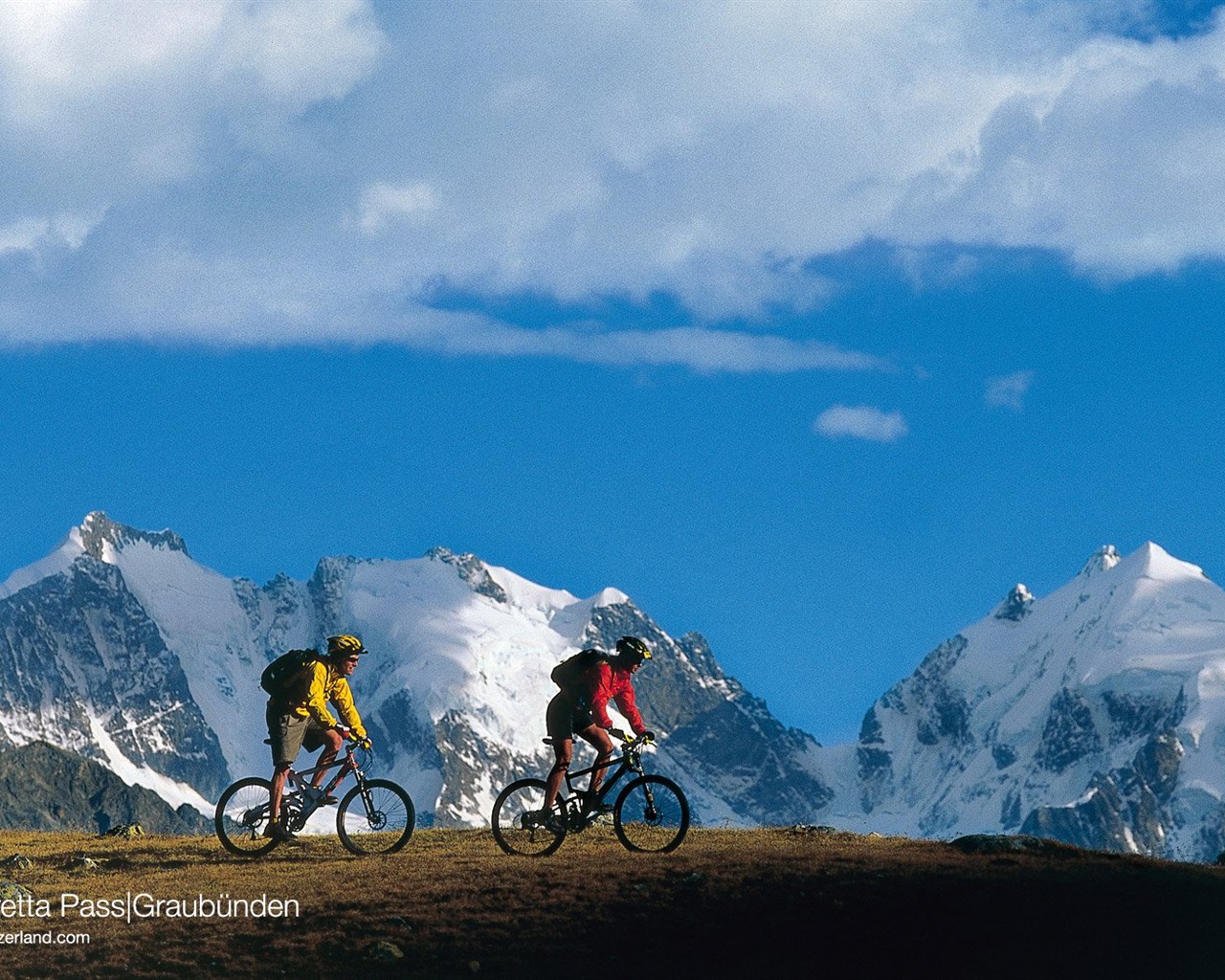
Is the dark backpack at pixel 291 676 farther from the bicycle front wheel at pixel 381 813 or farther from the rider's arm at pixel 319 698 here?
the bicycle front wheel at pixel 381 813

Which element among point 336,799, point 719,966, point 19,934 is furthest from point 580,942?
point 19,934

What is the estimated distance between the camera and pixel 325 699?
132 ft

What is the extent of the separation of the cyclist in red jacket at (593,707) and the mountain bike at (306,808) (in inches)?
126

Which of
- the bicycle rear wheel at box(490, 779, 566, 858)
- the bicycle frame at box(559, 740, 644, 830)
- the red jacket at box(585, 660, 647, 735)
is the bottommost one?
the bicycle rear wheel at box(490, 779, 566, 858)

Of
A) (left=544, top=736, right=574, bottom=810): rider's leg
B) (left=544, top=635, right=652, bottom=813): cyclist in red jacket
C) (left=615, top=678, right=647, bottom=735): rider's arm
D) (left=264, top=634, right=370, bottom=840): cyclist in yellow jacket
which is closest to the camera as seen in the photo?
(left=615, top=678, right=647, bottom=735): rider's arm

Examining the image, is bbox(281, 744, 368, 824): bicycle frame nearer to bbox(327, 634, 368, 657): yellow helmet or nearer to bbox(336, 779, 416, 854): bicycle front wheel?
bbox(336, 779, 416, 854): bicycle front wheel

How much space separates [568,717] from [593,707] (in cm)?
53

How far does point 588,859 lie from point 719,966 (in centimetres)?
612

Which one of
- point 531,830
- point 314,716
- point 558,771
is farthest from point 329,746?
point 558,771

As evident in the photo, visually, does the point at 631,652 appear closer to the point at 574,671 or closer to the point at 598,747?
the point at 574,671

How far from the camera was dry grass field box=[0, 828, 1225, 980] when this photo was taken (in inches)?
1319

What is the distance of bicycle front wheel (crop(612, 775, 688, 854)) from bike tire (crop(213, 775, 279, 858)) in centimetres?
696

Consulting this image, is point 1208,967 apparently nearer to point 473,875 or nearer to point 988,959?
point 988,959

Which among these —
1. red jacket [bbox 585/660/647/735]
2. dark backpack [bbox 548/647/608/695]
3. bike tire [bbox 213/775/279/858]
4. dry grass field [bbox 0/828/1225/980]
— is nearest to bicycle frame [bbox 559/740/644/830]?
red jacket [bbox 585/660/647/735]
